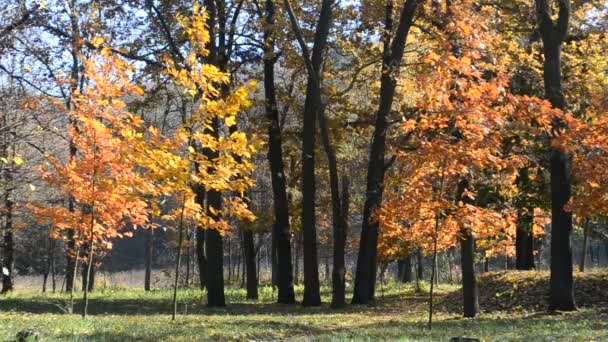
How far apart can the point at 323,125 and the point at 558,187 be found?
22.4 feet

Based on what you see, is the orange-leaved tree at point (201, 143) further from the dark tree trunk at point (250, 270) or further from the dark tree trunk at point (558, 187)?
the dark tree trunk at point (250, 270)

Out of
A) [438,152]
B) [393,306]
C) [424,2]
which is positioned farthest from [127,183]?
[393,306]

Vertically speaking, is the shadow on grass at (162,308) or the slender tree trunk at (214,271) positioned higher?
the slender tree trunk at (214,271)

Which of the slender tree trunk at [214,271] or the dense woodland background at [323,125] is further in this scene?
the slender tree trunk at [214,271]

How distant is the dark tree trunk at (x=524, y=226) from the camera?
20172 millimetres

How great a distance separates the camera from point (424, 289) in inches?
1100

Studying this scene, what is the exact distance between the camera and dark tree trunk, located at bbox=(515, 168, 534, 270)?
20172mm

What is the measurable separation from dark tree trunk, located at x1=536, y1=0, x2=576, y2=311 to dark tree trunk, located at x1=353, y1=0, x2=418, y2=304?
3909mm

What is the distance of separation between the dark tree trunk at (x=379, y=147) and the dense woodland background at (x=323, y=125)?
0.21 feet

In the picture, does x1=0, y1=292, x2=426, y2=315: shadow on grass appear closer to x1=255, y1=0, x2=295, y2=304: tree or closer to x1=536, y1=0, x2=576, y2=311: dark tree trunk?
x1=255, y1=0, x2=295, y2=304: tree

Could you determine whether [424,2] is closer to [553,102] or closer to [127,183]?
[553,102]

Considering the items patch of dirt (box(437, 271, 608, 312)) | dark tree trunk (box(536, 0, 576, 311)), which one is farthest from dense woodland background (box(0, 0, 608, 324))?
patch of dirt (box(437, 271, 608, 312))

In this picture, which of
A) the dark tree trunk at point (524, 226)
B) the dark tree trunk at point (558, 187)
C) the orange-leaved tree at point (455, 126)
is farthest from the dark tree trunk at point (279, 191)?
the dark tree trunk at point (558, 187)

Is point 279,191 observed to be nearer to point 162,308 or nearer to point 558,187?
point 162,308
